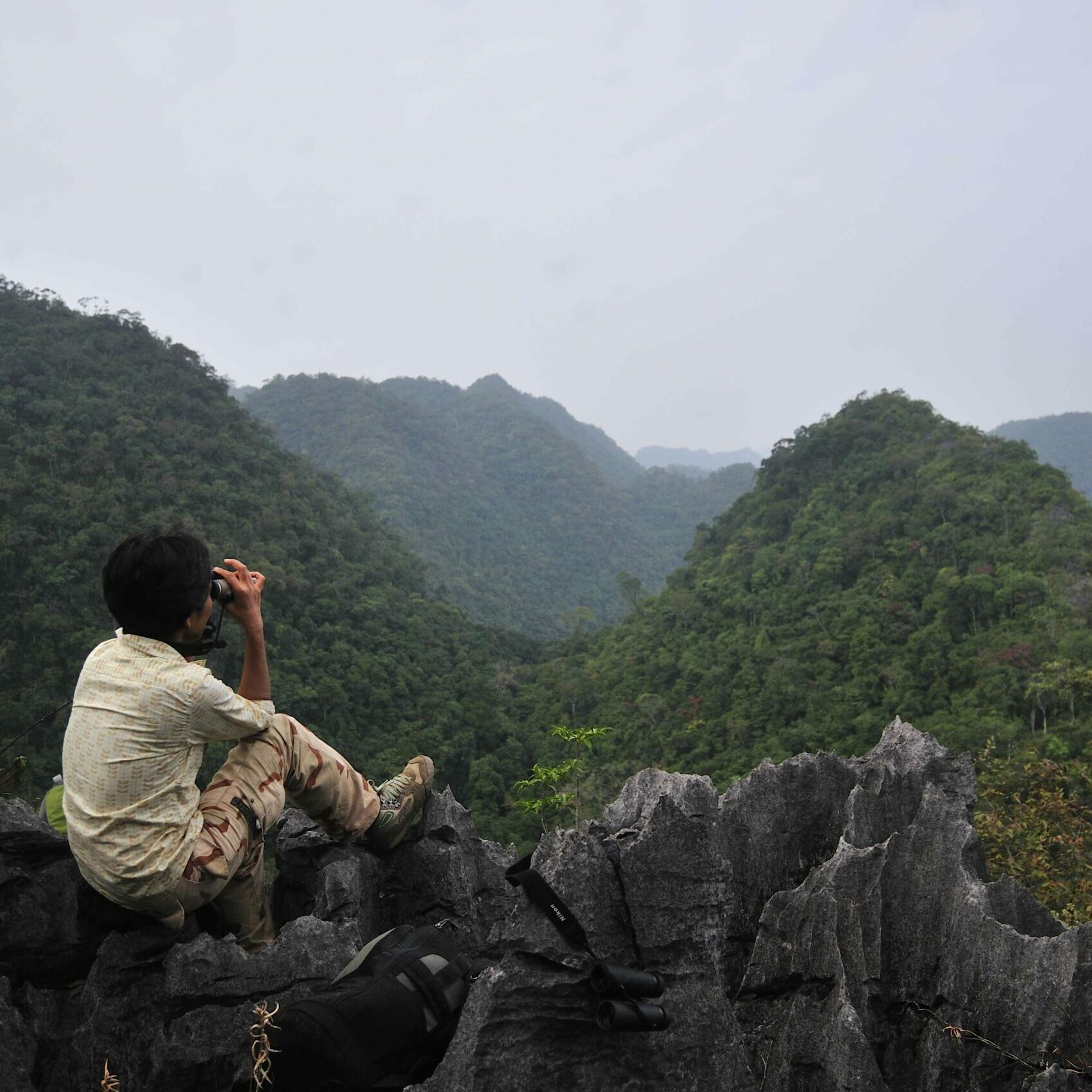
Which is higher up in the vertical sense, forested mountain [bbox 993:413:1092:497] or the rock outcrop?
forested mountain [bbox 993:413:1092:497]

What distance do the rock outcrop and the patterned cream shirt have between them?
35cm

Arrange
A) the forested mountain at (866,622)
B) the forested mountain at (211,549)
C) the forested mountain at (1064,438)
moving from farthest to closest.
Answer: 1. the forested mountain at (1064,438)
2. the forested mountain at (211,549)
3. the forested mountain at (866,622)

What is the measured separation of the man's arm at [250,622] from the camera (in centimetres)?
274

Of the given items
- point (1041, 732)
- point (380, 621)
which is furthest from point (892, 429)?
point (380, 621)

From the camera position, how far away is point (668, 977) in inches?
97.2

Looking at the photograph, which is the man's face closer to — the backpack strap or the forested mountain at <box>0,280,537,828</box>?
the backpack strap

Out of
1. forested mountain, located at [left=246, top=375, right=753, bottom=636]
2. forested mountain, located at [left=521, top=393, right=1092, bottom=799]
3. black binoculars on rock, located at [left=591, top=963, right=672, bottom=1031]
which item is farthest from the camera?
forested mountain, located at [left=246, top=375, right=753, bottom=636]

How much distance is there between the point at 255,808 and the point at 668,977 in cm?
142

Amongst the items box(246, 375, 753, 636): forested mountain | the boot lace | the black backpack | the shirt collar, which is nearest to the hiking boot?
the boot lace

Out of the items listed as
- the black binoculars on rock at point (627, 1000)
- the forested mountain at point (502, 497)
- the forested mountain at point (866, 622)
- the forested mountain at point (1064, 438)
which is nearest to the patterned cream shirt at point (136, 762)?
the black binoculars on rock at point (627, 1000)

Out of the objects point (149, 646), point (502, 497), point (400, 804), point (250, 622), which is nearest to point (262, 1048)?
point (149, 646)

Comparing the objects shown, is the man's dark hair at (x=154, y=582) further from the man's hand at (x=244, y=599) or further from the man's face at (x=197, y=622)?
the man's hand at (x=244, y=599)

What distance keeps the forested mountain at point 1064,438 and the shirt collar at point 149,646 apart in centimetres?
8071

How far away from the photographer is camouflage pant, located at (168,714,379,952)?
8.42 ft
